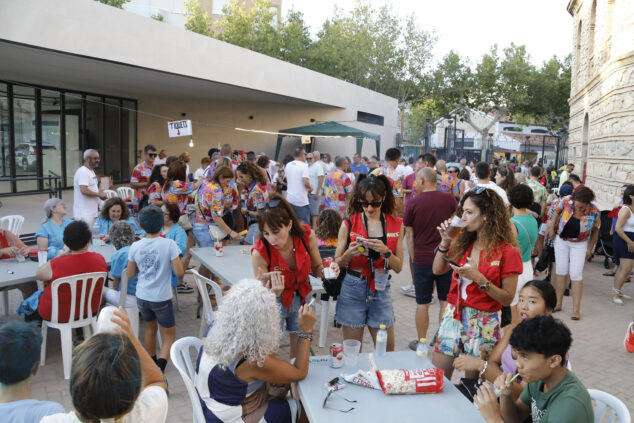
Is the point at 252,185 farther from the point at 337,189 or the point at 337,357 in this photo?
the point at 337,357

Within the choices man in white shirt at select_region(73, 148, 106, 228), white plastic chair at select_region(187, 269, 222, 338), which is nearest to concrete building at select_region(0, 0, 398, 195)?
man in white shirt at select_region(73, 148, 106, 228)

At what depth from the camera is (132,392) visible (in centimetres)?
160

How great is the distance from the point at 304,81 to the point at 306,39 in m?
17.7

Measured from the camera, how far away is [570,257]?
5.99 meters

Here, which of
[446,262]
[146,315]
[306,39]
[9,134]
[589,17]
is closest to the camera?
[446,262]

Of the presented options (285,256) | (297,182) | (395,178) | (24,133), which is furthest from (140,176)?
(24,133)

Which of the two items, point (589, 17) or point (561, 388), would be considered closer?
Result: point (561, 388)

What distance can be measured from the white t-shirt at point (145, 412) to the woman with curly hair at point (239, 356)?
439 mm

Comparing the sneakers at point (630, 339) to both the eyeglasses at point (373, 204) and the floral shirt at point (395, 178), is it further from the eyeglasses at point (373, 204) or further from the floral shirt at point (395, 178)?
the floral shirt at point (395, 178)

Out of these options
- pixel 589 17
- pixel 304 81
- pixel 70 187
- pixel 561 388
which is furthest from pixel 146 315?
pixel 589 17

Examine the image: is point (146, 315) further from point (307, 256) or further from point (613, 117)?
point (613, 117)

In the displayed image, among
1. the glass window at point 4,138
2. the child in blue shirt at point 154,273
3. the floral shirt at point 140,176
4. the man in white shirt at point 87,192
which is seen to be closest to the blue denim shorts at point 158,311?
the child in blue shirt at point 154,273

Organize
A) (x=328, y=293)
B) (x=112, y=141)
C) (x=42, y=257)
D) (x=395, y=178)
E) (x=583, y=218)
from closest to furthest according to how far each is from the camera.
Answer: (x=328, y=293) < (x=42, y=257) < (x=583, y=218) < (x=395, y=178) < (x=112, y=141)

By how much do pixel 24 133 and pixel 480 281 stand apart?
43.8ft
